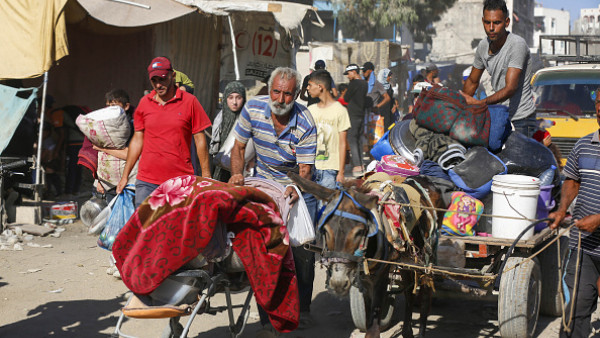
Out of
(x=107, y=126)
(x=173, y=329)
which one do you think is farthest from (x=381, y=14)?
(x=173, y=329)

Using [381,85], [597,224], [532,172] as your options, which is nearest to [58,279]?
[532,172]

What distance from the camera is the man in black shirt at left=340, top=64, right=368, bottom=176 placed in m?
14.7

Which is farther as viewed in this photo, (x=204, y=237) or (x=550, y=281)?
(x=550, y=281)

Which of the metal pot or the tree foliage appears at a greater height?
the tree foliage

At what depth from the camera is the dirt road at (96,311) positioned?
590 centimetres

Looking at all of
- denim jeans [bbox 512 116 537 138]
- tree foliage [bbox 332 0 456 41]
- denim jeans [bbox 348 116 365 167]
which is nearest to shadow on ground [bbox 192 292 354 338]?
denim jeans [bbox 512 116 537 138]

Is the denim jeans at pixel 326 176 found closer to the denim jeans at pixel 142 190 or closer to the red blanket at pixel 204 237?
the denim jeans at pixel 142 190

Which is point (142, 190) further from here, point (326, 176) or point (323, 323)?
point (326, 176)

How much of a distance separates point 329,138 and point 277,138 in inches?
96.4

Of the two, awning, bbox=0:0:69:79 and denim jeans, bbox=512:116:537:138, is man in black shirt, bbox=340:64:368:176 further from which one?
denim jeans, bbox=512:116:537:138

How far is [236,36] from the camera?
13047 millimetres

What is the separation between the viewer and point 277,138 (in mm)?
5559

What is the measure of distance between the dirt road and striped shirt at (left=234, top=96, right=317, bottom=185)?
146 centimetres

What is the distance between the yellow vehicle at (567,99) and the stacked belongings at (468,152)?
450 centimetres
